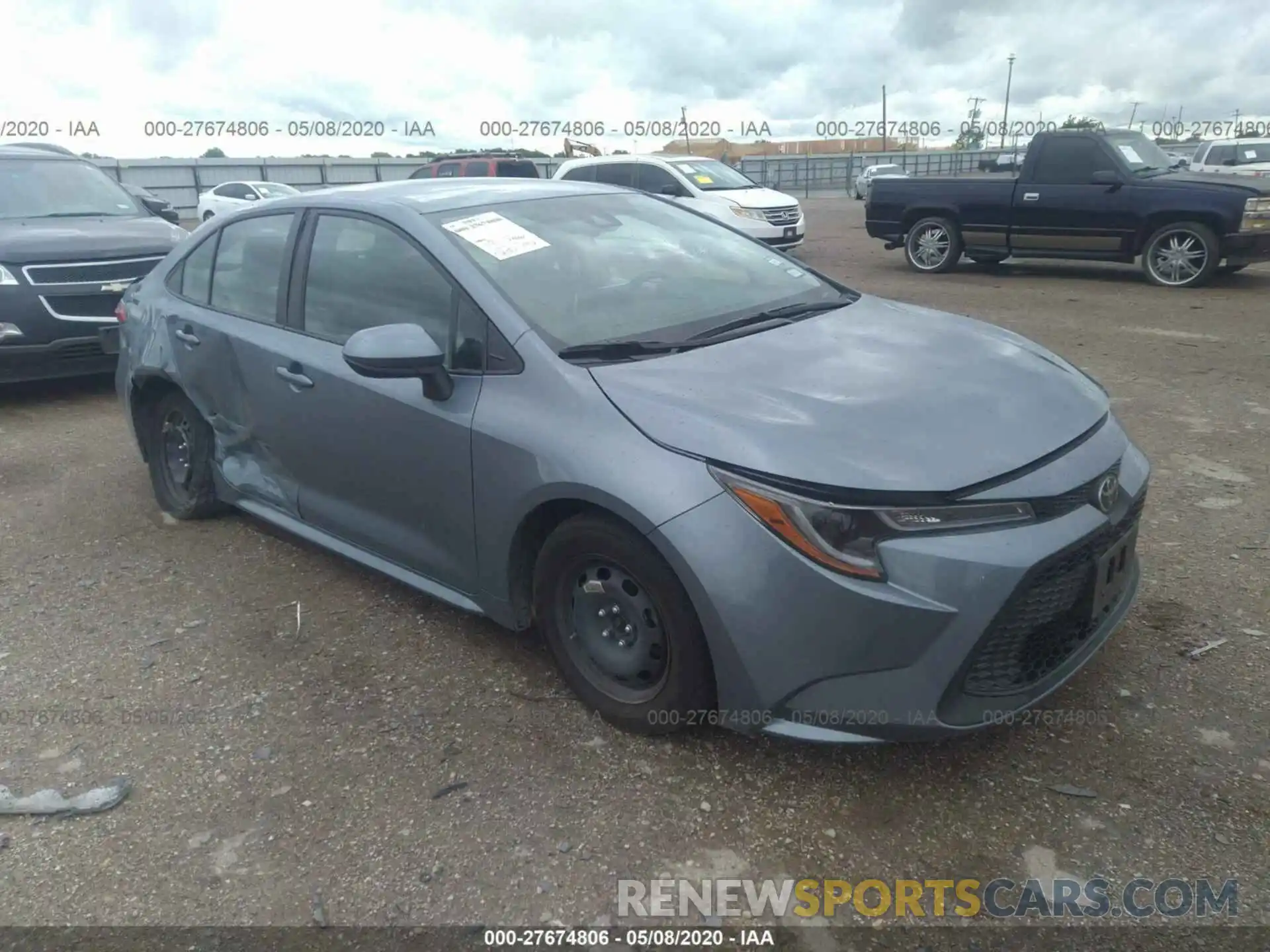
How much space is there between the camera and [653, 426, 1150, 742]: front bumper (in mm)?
2295

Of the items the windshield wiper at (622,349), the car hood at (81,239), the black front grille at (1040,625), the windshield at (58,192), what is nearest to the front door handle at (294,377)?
the windshield wiper at (622,349)

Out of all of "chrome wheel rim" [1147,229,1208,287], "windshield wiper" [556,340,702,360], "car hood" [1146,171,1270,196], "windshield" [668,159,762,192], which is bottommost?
"chrome wheel rim" [1147,229,1208,287]

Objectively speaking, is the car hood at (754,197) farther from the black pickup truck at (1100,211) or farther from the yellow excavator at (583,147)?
the yellow excavator at (583,147)

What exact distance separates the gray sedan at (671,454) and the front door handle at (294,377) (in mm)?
20

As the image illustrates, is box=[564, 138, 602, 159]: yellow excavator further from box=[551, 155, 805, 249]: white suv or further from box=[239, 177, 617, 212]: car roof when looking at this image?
box=[239, 177, 617, 212]: car roof

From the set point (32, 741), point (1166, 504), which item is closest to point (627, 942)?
point (32, 741)

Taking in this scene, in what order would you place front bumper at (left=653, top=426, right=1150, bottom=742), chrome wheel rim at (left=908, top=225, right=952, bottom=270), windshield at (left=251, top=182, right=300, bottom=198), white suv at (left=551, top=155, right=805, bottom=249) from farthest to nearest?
windshield at (left=251, top=182, right=300, bottom=198), white suv at (left=551, top=155, right=805, bottom=249), chrome wheel rim at (left=908, top=225, right=952, bottom=270), front bumper at (left=653, top=426, right=1150, bottom=742)

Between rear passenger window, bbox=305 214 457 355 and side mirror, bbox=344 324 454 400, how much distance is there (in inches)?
5.5

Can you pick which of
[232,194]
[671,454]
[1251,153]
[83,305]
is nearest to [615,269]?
[671,454]

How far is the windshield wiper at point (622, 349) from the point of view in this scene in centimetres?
290

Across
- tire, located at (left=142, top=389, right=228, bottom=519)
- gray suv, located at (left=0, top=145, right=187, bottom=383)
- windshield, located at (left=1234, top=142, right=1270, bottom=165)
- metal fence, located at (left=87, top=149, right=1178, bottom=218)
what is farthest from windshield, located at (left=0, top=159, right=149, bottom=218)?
metal fence, located at (left=87, top=149, right=1178, bottom=218)

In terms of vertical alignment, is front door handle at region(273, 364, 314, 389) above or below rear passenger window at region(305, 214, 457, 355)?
below

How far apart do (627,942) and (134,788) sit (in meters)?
1.53

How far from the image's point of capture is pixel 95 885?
2.41 m
